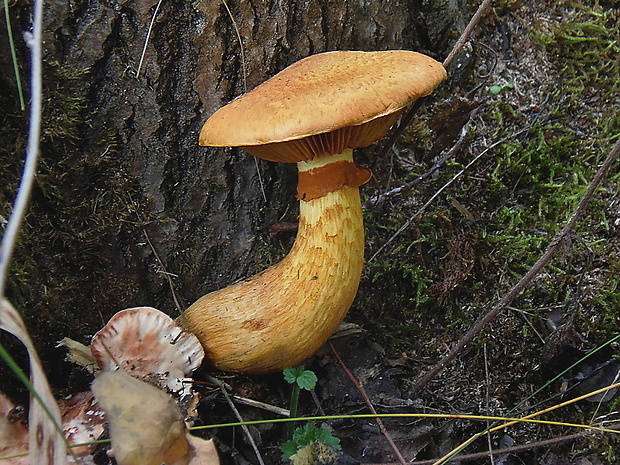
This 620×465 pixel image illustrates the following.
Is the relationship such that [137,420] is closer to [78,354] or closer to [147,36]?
[78,354]

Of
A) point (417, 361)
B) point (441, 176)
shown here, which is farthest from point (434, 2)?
point (417, 361)

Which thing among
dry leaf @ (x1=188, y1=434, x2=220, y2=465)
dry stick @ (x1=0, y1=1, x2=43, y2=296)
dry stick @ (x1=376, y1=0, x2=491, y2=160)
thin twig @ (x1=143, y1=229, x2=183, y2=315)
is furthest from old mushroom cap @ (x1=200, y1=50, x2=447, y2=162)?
dry leaf @ (x1=188, y1=434, x2=220, y2=465)

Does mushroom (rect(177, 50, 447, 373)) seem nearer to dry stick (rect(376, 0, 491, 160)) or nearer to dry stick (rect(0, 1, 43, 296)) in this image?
dry stick (rect(376, 0, 491, 160))

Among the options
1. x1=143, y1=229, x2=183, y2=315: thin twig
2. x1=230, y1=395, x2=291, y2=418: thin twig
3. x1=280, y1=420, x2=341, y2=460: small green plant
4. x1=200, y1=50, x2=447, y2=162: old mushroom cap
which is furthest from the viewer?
x1=143, y1=229, x2=183, y2=315: thin twig

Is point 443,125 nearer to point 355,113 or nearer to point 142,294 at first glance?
point 355,113

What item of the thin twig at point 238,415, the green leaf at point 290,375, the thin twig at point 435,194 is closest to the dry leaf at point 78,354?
the thin twig at point 238,415

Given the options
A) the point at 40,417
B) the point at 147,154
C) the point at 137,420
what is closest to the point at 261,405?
the point at 137,420

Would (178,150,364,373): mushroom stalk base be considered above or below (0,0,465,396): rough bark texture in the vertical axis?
below

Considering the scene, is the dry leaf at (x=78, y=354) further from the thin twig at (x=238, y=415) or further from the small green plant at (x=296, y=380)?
the small green plant at (x=296, y=380)
